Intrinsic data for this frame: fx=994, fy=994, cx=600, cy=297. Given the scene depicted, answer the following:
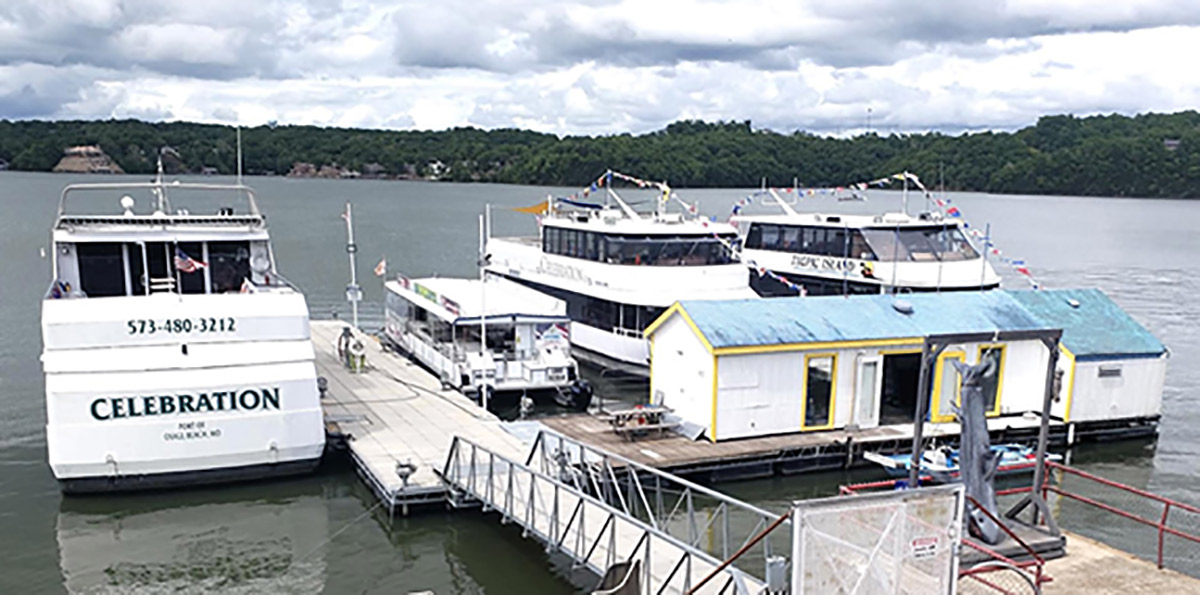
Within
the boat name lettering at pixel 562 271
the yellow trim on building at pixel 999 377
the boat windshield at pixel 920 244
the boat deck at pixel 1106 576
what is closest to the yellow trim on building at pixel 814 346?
the yellow trim on building at pixel 999 377

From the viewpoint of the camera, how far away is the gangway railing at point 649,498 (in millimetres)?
15477

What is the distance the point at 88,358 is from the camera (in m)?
17.2

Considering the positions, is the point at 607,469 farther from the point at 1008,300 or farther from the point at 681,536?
the point at 1008,300

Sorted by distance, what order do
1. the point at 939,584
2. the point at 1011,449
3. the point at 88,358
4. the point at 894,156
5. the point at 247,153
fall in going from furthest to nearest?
1. the point at 247,153
2. the point at 894,156
3. the point at 1011,449
4. the point at 88,358
5. the point at 939,584

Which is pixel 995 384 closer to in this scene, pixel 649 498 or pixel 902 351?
pixel 902 351

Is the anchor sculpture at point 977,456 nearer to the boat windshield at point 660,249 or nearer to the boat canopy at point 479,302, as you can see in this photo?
the boat canopy at point 479,302

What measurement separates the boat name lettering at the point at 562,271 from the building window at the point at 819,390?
1008 centimetres

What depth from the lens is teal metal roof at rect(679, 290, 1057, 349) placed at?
19906 mm

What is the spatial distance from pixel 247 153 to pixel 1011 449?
158 m

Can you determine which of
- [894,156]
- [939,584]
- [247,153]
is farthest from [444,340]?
[247,153]

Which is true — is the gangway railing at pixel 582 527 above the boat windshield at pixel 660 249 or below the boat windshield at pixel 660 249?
below

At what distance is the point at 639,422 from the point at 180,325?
8.82 meters

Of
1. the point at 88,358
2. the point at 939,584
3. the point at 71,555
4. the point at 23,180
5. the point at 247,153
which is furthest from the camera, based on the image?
the point at 247,153

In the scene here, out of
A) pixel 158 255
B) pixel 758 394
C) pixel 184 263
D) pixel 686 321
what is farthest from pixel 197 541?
pixel 758 394
